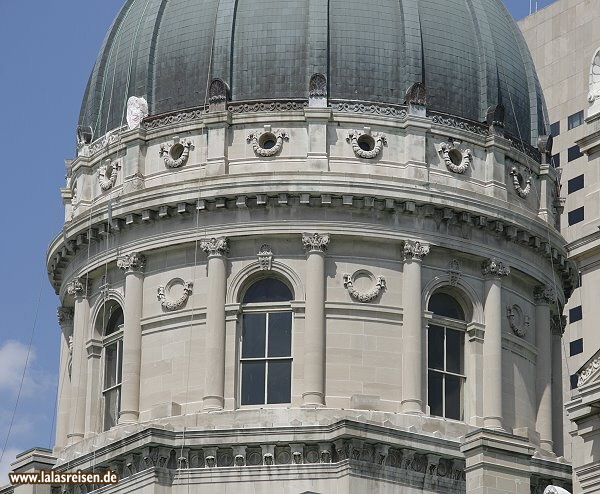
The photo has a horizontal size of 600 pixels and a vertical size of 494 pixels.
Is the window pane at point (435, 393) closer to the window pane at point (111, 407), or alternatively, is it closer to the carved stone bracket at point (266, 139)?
the carved stone bracket at point (266, 139)

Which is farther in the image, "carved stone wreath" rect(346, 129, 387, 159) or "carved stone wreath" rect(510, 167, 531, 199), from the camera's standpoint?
"carved stone wreath" rect(510, 167, 531, 199)

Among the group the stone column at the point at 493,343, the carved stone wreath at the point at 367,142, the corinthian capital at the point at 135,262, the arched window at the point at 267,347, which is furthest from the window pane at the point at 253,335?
the stone column at the point at 493,343

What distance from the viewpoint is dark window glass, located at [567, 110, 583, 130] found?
399 feet

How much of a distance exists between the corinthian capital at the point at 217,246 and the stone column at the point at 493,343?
27.1 feet

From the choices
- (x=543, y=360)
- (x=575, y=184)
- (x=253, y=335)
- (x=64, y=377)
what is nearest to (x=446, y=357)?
(x=543, y=360)

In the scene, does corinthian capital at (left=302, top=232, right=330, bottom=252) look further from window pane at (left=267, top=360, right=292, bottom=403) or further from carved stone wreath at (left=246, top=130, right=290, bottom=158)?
window pane at (left=267, top=360, right=292, bottom=403)

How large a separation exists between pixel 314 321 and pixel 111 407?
777 centimetres

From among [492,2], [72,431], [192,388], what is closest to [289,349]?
[192,388]

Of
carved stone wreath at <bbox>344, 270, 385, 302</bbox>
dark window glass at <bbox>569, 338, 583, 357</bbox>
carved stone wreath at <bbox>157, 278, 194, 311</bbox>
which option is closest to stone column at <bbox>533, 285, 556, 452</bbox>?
carved stone wreath at <bbox>344, 270, 385, 302</bbox>

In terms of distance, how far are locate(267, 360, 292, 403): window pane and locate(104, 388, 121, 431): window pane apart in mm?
5366

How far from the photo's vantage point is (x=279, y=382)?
2943 inches

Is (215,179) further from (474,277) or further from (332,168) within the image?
(474,277)

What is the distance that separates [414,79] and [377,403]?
1128 cm

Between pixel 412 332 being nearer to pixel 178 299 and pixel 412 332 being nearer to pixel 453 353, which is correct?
pixel 453 353
